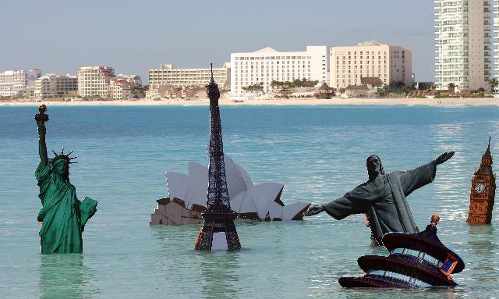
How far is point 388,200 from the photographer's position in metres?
16.5

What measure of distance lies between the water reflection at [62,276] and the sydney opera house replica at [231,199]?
16.1ft

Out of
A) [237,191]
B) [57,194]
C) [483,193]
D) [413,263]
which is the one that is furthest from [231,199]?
[413,263]

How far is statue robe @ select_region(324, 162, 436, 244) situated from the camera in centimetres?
1641

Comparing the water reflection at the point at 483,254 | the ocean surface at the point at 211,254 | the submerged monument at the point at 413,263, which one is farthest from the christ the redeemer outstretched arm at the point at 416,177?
the water reflection at the point at 483,254

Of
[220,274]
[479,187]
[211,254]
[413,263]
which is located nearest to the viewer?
[413,263]

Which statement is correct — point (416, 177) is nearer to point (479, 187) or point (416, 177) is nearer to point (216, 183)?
point (216, 183)

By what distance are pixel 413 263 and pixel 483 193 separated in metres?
8.21

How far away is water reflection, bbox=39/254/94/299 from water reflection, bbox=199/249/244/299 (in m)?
1.72

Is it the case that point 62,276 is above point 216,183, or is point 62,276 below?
below

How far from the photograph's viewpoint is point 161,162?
55312 mm

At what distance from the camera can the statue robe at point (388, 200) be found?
1641cm

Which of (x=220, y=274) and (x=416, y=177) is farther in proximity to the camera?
(x=220, y=274)

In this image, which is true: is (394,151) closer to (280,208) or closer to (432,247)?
(280,208)

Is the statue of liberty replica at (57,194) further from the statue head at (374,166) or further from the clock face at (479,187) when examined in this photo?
the clock face at (479,187)
